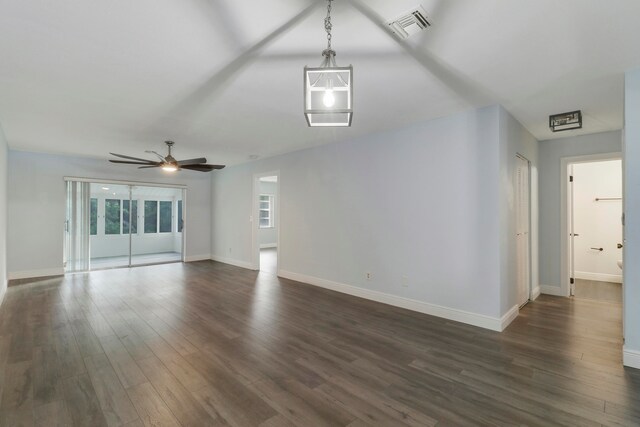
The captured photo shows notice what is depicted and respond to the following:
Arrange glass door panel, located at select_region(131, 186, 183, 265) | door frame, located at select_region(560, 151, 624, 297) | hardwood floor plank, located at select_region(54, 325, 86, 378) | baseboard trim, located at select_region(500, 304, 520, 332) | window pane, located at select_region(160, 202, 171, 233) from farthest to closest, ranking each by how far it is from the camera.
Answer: window pane, located at select_region(160, 202, 171, 233)
glass door panel, located at select_region(131, 186, 183, 265)
door frame, located at select_region(560, 151, 624, 297)
baseboard trim, located at select_region(500, 304, 520, 332)
hardwood floor plank, located at select_region(54, 325, 86, 378)

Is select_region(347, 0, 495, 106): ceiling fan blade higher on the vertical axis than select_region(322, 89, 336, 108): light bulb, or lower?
higher

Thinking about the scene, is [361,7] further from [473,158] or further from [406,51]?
[473,158]

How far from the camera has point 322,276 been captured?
17.1 ft

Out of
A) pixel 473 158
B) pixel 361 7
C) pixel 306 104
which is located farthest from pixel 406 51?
pixel 473 158

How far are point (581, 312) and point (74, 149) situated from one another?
8.70 m

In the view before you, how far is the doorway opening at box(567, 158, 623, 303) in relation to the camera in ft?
17.9

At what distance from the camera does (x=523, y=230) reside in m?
4.18

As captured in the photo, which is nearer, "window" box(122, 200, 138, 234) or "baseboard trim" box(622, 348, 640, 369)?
"baseboard trim" box(622, 348, 640, 369)

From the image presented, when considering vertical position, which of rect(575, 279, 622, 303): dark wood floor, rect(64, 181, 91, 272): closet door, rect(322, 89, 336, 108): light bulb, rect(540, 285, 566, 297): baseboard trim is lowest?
rect(575, 279, 622, 303): dark wood floor

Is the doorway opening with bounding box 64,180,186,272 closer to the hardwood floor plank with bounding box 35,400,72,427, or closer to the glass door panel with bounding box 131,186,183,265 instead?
the glass door panel with bounding box 131,186,183,265

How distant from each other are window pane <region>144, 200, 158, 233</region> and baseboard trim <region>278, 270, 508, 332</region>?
6.11 meters

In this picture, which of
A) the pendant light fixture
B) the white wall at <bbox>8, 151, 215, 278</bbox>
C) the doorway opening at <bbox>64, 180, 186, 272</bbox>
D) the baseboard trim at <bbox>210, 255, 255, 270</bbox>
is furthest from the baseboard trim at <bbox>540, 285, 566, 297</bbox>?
the white wall at <bbox>8, 151, 215, 278</bbox>

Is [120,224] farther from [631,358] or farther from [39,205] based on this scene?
[631,358]

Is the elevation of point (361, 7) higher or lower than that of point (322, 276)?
higher
